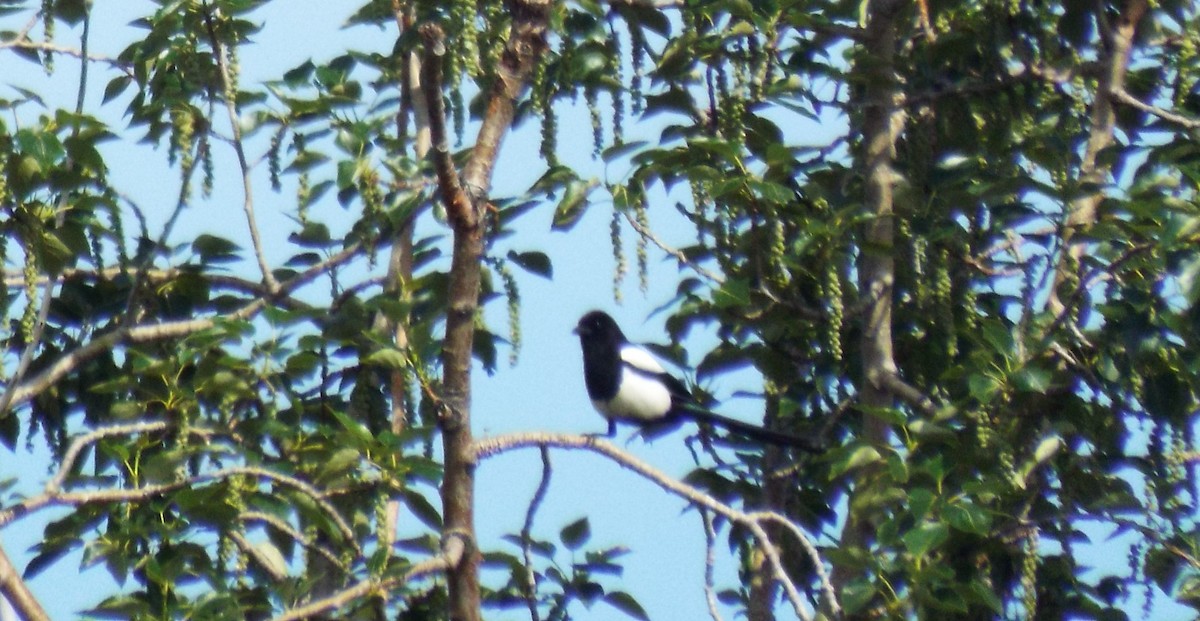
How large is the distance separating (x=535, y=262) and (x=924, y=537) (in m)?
1.28

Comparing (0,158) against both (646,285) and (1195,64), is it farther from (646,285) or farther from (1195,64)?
(1195,64)

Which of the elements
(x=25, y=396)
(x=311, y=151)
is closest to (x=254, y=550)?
(x=25, y=396)

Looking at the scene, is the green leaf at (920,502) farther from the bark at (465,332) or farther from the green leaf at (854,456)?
the bark at (465,332)

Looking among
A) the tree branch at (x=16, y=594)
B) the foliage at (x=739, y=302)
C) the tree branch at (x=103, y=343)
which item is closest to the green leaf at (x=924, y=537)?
the foliage at (x=739, y=302)

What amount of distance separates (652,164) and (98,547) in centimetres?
166

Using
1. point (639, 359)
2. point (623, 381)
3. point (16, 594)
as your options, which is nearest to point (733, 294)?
point (16, 594)

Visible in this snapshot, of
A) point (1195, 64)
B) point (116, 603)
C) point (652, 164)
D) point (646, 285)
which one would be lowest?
point (116, 603)

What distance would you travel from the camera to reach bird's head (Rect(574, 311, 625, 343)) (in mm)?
6859

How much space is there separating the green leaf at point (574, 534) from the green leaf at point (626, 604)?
149 millimetres

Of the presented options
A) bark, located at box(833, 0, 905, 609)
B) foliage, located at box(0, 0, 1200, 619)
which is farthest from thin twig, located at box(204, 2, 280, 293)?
bark, located at box(833, 0, 905, 609)

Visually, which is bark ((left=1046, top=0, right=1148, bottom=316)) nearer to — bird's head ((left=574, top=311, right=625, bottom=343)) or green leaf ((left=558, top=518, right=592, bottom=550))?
green leaf ((left=558, top=518, right=592, bottom=550))

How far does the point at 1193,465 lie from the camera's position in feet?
13.8

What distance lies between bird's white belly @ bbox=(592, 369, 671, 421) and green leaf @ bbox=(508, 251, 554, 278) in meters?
2.06

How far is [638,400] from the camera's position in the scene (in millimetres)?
6383
